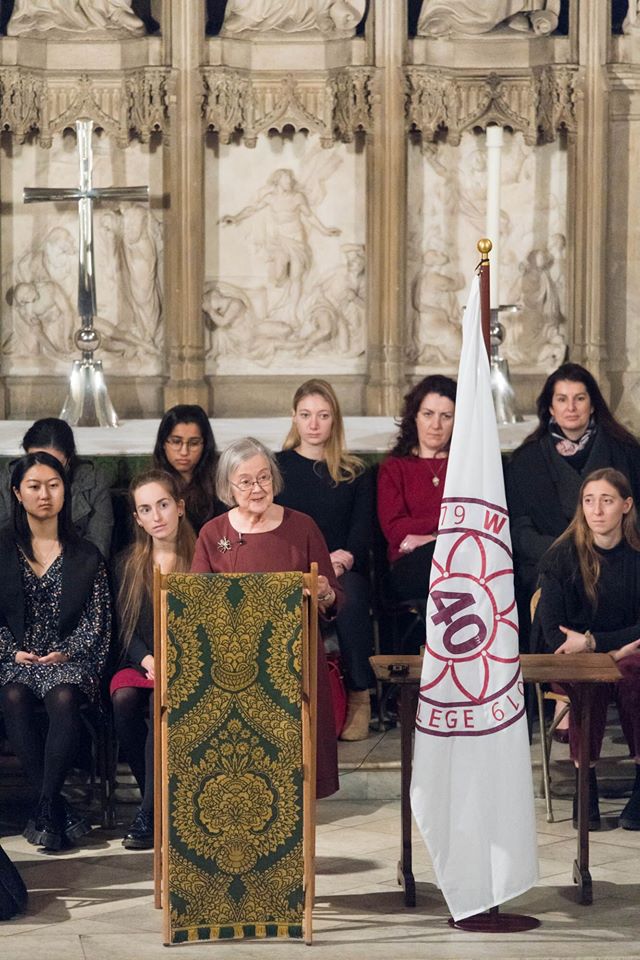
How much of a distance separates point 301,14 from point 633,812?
4495mm

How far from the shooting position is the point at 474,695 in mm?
4898

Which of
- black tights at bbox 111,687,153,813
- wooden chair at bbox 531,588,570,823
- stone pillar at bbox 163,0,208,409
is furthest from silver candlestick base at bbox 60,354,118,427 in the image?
wooden chair at bbox 531,588,570,823

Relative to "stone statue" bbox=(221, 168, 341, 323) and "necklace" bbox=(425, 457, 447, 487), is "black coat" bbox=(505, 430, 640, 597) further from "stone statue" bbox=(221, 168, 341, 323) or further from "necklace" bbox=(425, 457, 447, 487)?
"stone statue" bbox=(221, 168, 341, 323)

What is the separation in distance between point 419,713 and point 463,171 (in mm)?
4495

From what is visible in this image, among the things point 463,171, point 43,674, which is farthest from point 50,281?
point 43,674

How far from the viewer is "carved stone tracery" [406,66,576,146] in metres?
8.68

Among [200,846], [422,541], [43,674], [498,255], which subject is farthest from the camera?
[498,255]

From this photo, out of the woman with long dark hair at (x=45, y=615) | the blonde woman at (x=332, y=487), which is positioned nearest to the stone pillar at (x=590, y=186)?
the blonde woman at (x=332, y=487)

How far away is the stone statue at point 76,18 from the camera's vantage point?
8.54 metres

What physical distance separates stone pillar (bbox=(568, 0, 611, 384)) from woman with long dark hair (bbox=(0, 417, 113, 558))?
3.05 m

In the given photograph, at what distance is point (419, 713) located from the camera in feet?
16.3

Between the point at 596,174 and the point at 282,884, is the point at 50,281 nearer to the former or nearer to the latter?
the point at 596,174

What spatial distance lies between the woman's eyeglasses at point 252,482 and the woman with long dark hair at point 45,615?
2.84 ft

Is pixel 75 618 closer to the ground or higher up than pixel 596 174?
closer to the ground
